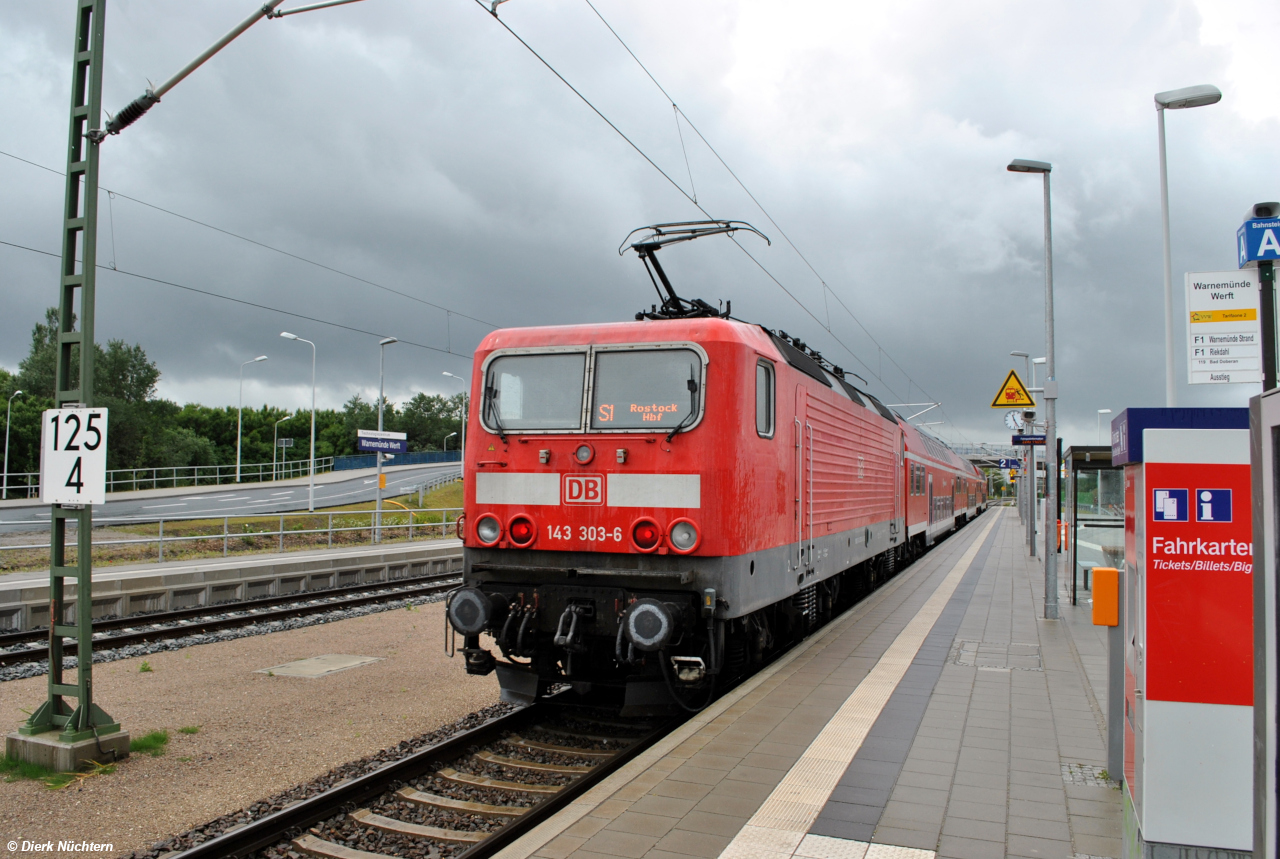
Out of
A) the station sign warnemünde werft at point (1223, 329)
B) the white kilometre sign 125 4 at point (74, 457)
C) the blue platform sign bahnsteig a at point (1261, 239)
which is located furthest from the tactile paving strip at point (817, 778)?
the white kilometre sign 125 4 at point (74, 457)

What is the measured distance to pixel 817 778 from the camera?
198 inches

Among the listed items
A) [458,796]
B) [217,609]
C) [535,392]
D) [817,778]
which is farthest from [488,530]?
[217,609]

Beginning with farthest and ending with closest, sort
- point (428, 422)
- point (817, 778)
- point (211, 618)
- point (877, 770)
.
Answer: point (428, 422)
point (211, 618)
point (877, 770)
point (817, 778)

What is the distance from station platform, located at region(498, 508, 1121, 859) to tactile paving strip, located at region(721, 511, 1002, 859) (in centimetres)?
1

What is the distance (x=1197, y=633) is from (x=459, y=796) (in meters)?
4.23

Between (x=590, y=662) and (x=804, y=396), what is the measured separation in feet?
10.7

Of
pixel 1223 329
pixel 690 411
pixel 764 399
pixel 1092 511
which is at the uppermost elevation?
pixel 1223 329

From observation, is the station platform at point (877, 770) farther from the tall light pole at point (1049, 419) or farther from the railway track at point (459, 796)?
the tall light pole at point (1049, 419)

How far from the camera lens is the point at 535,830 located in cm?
424

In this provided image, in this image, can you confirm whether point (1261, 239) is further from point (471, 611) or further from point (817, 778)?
point (471, 611)

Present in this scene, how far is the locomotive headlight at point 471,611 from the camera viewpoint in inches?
259

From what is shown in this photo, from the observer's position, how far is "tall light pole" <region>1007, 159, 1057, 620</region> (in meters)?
11.9

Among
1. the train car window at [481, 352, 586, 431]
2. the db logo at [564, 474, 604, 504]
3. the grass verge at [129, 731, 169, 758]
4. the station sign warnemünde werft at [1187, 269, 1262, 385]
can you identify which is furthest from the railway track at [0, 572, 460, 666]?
the station sign warnemünde werft at [1187, 269, 1262, 385]

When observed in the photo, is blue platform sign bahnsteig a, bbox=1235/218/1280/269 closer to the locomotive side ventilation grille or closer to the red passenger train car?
the red passenger train car
